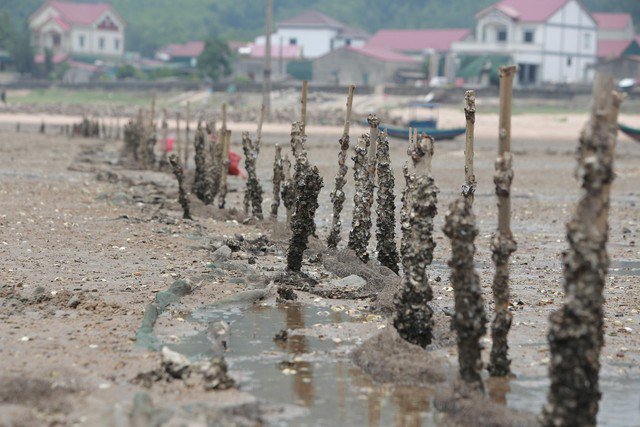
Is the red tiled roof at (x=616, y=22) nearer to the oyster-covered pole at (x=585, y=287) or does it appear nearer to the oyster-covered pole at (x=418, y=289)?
the oyster-covered pole at (x=418, y=289)

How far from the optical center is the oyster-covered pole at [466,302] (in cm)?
994

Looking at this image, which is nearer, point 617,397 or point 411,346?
point 617,397

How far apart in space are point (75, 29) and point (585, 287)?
10843 cm

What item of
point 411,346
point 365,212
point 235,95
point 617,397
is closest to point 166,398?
point 411,346

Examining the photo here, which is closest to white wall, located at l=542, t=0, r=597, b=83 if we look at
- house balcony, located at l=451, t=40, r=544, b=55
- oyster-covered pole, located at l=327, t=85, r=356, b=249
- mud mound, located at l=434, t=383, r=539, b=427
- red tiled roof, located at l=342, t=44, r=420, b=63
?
house balcony, located at l=451, t=40, r=544, b=55

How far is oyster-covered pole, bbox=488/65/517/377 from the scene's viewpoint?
33.7 feet

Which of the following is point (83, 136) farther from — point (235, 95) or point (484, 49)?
point (484, 49)

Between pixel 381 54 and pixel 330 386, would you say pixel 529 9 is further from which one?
pixel 330 386

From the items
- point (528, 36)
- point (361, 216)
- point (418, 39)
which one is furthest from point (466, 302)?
point (418, 39)

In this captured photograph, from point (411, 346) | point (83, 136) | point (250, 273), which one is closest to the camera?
point (411, 346)

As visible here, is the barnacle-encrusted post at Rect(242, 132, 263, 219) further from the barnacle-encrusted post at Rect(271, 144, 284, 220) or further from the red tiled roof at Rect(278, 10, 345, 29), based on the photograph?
the red tiled roof at Rect(278, 10, 345, 29)

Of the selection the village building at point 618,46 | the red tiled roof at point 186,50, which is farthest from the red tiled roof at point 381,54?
the red tiled roof at point 186,50

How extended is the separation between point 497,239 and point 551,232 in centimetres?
1200

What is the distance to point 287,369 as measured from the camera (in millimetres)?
11055
